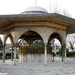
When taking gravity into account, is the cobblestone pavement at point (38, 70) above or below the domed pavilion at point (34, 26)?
below

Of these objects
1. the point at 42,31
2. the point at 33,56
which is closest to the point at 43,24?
the point at 42,31

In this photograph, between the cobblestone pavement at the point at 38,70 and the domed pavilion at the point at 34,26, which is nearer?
the cobblestone pavement at the point at 38,70

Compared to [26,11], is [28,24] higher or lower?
lower

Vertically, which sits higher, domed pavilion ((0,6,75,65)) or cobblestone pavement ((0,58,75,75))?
domed pavilion ((0,6,75,65))

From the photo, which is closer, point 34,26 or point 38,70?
point 38,70

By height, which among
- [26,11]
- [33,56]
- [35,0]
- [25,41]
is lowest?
[33,56]

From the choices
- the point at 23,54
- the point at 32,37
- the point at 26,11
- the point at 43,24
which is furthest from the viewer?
the point at 32,37

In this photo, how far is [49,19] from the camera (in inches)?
619

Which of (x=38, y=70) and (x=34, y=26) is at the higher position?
(x=34, y=26)

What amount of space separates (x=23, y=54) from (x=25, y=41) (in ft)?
13.4

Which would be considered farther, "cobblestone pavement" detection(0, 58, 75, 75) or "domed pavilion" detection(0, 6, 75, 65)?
"domed pavilion" detection(0, 6, 75, 65)

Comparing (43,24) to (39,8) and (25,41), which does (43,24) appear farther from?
(25,41)

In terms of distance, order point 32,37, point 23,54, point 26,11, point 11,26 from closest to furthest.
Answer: point 11,26, point 26,11, point 23,54, point 32,37

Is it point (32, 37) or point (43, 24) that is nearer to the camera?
point (43, 24)
